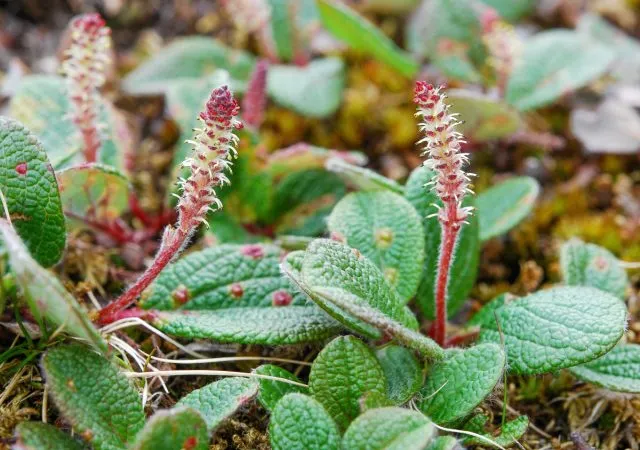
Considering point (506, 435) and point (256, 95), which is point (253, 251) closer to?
point (256, 95)

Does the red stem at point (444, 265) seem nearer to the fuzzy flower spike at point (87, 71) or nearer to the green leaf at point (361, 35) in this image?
the fuzzy flower spike at point (87, 71)

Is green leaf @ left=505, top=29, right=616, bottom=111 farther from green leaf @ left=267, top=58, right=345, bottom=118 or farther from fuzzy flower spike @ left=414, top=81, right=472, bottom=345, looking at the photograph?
fuzzy flower spike @ left=414, top=81, right=472, bottom=345

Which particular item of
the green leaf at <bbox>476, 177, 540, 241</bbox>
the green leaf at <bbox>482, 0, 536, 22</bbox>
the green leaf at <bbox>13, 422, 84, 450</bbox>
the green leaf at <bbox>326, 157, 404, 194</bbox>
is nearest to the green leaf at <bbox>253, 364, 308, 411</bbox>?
the green leaf at <bbox>13, 422, 84, 450</bbox>

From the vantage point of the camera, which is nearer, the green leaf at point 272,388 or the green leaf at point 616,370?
the green leaf at point 272,388

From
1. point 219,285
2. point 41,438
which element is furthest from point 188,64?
point 41,438

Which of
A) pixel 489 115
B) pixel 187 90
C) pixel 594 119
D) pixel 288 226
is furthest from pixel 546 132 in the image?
pixel 187 90

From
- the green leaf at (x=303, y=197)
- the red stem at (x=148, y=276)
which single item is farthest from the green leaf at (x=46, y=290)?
the green leaf at (x=303, y=197)
